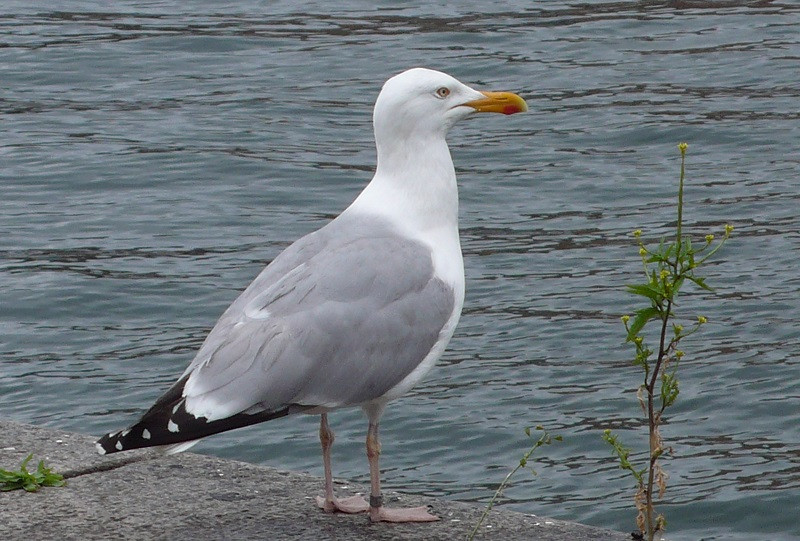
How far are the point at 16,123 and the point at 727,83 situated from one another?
6.21 metres

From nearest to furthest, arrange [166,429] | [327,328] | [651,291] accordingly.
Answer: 1. [651,291]
2. [166,429]
3. [327,328]

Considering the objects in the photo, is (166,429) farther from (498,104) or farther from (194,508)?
(498,104)

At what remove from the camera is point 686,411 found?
7969 mm

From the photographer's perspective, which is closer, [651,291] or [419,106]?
[651,291]

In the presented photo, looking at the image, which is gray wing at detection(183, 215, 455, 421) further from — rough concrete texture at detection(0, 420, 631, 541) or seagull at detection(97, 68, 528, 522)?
rough concrete texture at detection(0, 420, 631, 541)

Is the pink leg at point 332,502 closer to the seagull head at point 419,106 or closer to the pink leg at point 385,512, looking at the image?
the pink leg at point 385,512

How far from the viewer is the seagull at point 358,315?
486cm

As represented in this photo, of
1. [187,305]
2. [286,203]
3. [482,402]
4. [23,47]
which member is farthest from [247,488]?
[23,47]

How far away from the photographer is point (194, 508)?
510cm

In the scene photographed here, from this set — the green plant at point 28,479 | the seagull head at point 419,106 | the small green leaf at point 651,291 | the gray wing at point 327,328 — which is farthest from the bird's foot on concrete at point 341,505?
the small green leaf at point 651,291

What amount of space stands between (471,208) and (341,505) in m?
6.00

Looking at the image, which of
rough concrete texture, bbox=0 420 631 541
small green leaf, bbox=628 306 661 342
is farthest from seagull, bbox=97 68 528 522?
small green leaf, bbox=628 306 661 342

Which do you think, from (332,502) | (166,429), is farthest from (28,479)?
(332,502)

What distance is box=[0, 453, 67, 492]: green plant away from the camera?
5168 mm
